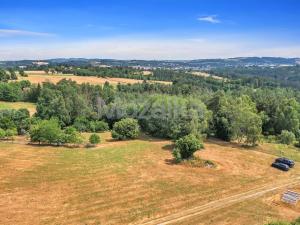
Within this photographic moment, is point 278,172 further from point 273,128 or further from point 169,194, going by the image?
point 273,128

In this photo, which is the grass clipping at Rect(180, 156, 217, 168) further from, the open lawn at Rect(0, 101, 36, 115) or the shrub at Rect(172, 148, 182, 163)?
the open lawn at Rect(0, 101, 36, 115)

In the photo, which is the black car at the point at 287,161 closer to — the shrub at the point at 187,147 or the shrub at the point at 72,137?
the shrub at the point at 187,147

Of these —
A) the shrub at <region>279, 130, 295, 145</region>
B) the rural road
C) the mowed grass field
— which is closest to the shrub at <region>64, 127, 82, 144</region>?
the mowed grass field

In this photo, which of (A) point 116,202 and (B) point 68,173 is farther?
(B) point 68,173

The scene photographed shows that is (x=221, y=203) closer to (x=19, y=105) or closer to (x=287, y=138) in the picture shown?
Answer: (x=287, y=138)

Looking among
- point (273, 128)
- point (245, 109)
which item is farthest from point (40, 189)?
point (273, 128)

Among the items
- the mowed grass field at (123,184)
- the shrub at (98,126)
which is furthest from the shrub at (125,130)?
the shrub at (98,126)
